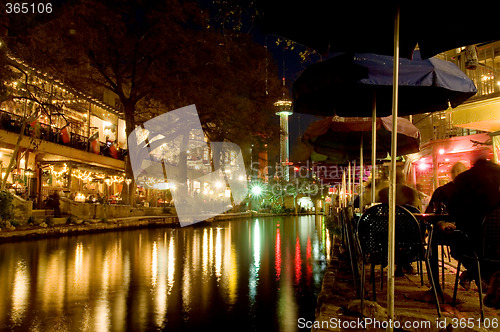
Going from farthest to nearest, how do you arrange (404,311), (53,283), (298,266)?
(298,266)
(53,283)
(404,311)

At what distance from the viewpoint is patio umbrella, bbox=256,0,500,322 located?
4.15 meters

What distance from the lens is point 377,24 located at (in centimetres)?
474

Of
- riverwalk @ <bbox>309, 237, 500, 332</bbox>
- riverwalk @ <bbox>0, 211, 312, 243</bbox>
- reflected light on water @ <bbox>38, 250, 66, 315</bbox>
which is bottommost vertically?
riverwalk @ <bbox>0, 211, 312, 243</bbox>

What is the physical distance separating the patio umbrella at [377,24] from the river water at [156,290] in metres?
2.87

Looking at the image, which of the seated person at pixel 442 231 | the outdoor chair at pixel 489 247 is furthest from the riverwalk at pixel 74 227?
the outdoor chair at pixel 489 247

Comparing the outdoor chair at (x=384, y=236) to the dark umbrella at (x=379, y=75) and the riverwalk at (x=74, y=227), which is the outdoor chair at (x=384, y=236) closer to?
the dark umbrella at (x=379, y=75)

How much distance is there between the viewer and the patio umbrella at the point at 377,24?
4.15 metres

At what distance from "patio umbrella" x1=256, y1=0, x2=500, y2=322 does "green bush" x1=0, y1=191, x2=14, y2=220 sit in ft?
50.2

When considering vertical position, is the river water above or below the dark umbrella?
below

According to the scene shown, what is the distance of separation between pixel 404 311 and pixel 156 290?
3.82 meters

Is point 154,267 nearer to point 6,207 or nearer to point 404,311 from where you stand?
point 404,311

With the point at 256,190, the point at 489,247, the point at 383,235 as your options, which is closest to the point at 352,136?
the point at 383,235

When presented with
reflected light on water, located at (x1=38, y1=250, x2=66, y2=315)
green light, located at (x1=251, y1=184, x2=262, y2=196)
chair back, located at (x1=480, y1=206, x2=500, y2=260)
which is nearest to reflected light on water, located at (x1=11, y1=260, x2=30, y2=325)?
reflected light on water, located at (x1=38, y1=250, x2=66, y2=315)

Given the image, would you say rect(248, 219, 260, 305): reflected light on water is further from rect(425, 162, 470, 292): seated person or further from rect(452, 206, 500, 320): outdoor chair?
rect(452, 206, 500, 320): outdoor chair
